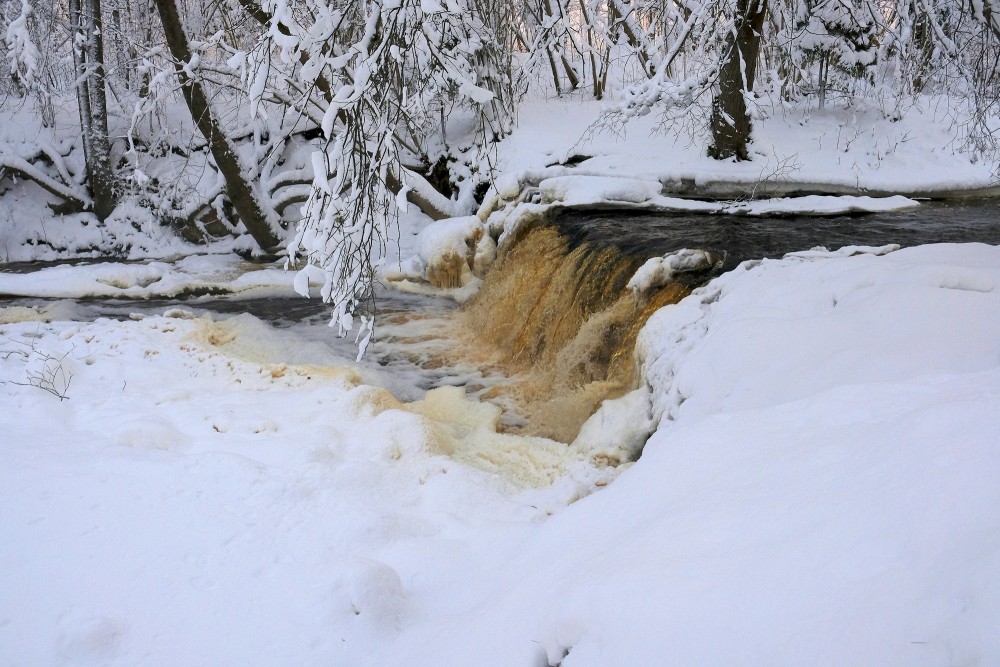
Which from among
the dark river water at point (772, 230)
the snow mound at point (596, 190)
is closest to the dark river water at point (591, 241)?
the dark river water at point (772, 230)

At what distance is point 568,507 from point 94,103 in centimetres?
1143

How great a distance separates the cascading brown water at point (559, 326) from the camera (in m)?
4.63

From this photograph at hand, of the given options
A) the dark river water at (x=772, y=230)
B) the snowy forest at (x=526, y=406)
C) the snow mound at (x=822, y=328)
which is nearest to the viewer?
the snowy forest at (x=526, y=406)

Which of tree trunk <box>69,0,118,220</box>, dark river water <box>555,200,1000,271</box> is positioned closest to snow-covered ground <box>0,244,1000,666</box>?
dark river water <box>555,200,1000,271</box>

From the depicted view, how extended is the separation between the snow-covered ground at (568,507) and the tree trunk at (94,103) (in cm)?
721

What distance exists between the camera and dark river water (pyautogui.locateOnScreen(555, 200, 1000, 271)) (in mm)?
5555

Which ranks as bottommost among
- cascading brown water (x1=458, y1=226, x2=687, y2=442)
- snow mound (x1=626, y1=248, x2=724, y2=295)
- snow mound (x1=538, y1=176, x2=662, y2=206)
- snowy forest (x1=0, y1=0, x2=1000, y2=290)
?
cascading brown water (x1=458, y1=226, x2=687, y2=442)

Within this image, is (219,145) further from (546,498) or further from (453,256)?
(546,498)

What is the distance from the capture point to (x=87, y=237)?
36.6ft

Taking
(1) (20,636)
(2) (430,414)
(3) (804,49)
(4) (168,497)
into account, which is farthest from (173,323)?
(3) (804,49)

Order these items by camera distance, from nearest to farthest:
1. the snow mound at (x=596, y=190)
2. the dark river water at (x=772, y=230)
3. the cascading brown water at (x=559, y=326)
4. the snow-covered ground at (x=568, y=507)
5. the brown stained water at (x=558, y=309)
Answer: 1. the snow-covered ground at (x=568, y=507)
2. the cascading brown water at (x=559, y=326)
3. the brown stained water at (x=558, y=309)
4. the dark river water at (x=772, y=230)
5. the snow mound at (x=596, y=190)

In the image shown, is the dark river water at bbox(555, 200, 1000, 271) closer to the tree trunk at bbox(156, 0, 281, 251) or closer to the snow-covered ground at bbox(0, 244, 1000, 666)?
the snow-covered ground at bbox(0, 244, 1000, 666)

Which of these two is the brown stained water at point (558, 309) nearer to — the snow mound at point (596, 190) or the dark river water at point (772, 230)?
the dark river water at point (772, 230)

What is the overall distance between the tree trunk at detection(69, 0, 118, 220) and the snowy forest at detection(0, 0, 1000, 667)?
1.64 metres
